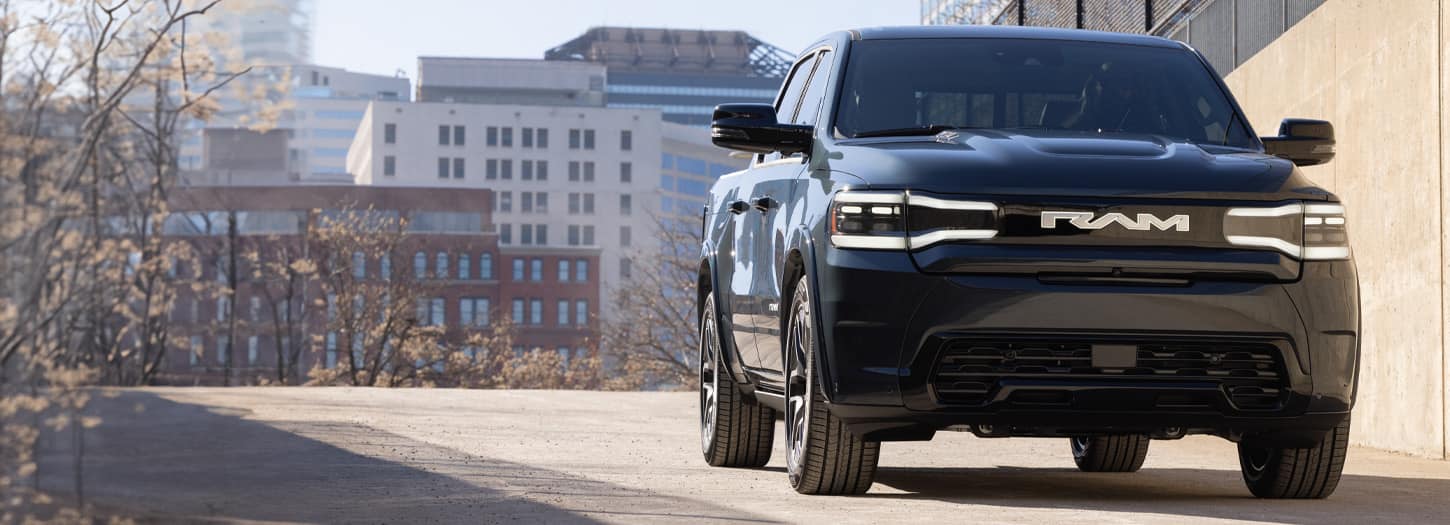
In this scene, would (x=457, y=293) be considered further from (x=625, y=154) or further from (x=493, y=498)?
(x=493, y=498)

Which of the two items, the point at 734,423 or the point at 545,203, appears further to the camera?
the point at 545,203

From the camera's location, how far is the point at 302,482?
9.08m

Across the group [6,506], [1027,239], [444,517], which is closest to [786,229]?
[1027,239]

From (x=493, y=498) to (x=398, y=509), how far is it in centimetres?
60

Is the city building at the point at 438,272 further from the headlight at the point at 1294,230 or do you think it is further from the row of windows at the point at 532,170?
the headlight at the point at 1294,230

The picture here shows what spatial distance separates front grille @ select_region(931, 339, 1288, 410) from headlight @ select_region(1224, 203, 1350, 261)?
36 cm

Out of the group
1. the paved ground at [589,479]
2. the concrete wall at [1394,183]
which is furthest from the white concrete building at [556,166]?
the paved ground at [589,479]


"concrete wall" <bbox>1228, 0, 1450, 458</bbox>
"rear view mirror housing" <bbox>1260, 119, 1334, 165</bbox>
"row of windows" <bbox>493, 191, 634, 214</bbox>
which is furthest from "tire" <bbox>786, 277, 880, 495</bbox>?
"row of windows" <bbox>493, 191, 634, 214</bbox>

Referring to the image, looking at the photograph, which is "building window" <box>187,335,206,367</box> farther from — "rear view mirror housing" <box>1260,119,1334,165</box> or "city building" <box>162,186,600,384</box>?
"city building" <box>162,186,600,384</box>

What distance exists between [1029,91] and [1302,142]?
1.11 metres

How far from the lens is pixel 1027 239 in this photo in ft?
22.8

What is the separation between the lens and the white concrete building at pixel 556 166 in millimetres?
169125

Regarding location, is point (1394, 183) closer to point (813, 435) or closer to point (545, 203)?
point (813, 435)

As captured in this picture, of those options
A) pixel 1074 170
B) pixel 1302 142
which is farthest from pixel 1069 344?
pixel 1302 142
